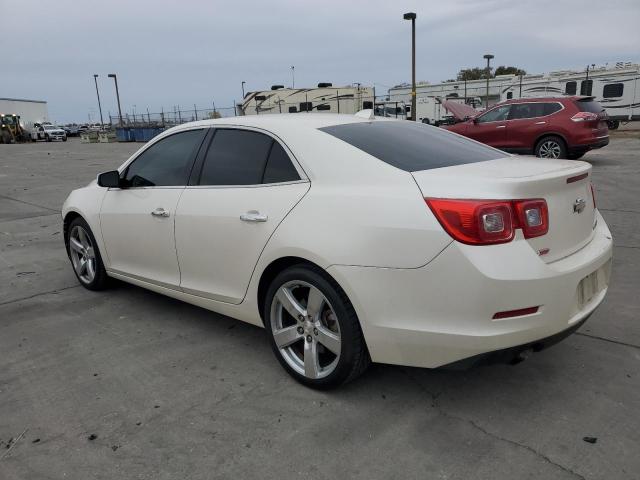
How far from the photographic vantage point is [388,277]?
2.57m

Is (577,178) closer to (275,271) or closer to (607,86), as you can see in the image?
(275,271)

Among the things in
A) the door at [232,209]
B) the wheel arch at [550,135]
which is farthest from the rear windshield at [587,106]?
the door at [232,209]

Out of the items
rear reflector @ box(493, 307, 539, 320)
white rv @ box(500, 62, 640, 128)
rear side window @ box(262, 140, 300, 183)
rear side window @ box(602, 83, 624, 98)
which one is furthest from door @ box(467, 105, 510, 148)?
rear side window @ box(602, 83, 624, 98)

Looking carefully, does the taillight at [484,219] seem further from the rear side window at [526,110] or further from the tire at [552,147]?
the rear side window at [526,110]

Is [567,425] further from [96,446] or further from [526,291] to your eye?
[96,446]

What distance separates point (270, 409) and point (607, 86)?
31.6m

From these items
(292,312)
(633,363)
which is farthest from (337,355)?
(633,363)

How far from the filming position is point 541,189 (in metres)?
2.58

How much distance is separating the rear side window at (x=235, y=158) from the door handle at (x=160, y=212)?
14.8 inches

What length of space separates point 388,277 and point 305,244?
0.51 metres

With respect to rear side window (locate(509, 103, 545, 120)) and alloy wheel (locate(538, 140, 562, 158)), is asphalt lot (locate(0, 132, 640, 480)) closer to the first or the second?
alloy wheel (locate(538, 140, 562, 158))

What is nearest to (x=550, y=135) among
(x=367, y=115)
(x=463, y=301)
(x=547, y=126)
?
(x=547, y=126)

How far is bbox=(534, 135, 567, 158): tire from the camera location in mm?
12602

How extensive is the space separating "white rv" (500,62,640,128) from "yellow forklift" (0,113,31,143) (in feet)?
143
